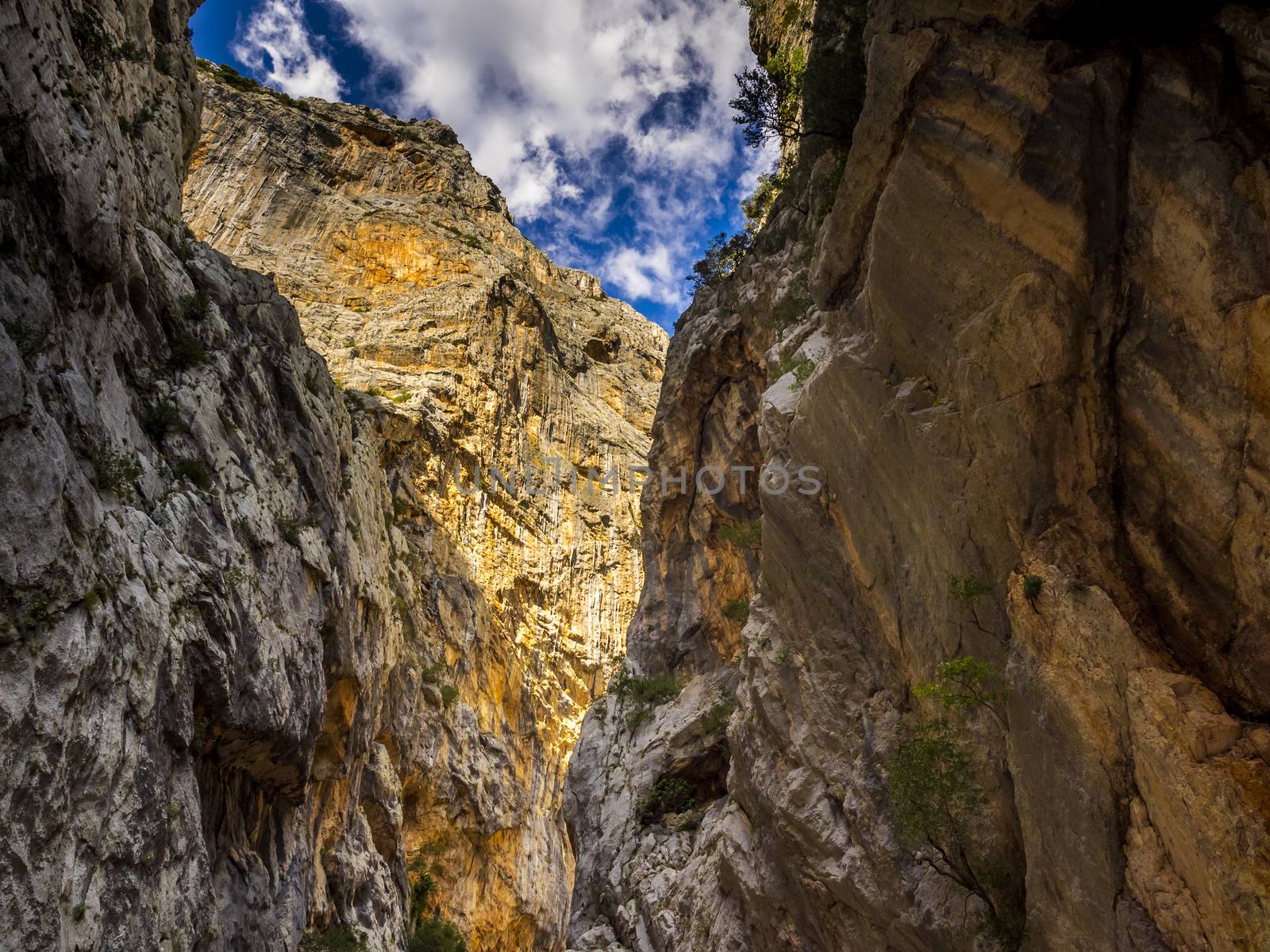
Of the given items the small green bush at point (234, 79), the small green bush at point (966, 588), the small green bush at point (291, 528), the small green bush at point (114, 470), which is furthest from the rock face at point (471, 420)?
the small green bush at point (966, 588)

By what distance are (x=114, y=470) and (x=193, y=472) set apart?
2.55m

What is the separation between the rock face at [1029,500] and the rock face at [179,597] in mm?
8984

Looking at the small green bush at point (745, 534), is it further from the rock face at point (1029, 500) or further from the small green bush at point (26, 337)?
the small green bush at point (26, 337)

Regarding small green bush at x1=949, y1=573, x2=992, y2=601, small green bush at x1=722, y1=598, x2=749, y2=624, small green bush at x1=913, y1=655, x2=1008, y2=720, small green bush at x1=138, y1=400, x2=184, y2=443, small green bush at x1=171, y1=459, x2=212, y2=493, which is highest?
small green bush at x1=722, y1=598, x2=749, y2=624

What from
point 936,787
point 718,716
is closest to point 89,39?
point 936,787

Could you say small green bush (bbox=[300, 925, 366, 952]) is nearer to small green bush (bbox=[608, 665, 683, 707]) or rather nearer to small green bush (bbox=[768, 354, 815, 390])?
small green bush (bbox=[608, 665, 683, 707])

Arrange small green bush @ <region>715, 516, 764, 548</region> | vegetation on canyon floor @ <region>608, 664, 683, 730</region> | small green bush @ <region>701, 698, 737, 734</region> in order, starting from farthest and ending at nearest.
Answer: vegetation on canyon floor @ <region>608, 664, 683, 730</region> → small green bush @ <region>715, 516, 764, 548</region> → small green bush @ <region>701, 698, 737, 734</region>

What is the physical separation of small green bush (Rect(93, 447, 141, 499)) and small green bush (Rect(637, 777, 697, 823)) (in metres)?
14.1

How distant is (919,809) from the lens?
1059 cm

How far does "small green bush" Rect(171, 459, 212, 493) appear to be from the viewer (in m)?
12.5

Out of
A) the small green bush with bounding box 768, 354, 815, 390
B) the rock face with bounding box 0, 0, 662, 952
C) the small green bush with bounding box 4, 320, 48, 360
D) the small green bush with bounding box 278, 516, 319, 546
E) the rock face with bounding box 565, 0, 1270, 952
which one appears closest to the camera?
the rock face with bounding box 565, 0, 1270, 952

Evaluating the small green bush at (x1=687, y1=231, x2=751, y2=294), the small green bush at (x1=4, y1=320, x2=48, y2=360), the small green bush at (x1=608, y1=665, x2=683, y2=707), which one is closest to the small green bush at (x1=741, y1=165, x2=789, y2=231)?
the small green bush at (x1=687, y1=231, x2=751, y2=294)

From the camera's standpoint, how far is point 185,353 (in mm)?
14078

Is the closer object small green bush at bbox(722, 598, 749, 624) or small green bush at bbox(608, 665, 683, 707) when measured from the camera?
small green bush at bbox(722, 598, 749, 624)
